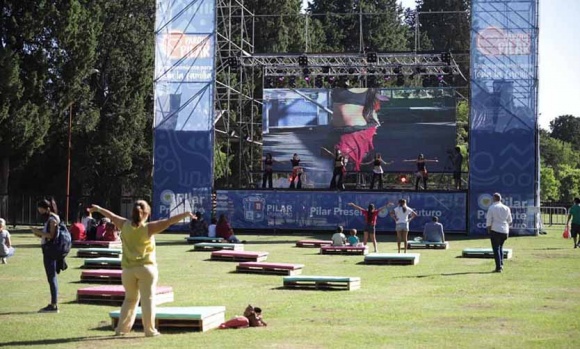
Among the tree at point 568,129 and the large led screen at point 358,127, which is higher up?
the tree at point 568,129

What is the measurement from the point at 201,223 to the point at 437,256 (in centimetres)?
1083

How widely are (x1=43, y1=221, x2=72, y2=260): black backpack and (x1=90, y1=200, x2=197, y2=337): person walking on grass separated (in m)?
2.87

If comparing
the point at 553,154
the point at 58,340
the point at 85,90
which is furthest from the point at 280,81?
the point at 553,154

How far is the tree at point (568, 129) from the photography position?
144 meters

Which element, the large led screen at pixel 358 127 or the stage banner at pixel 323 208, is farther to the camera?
the large led screen at pixel 358 127

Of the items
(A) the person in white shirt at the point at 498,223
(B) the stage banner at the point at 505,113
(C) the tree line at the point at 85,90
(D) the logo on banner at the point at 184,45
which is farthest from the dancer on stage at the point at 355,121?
(A) the person in white shirt at the point at 498,223

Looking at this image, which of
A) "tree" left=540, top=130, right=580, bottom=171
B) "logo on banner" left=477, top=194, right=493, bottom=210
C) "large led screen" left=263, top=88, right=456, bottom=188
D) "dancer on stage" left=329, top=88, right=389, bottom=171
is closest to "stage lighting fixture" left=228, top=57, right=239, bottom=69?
"large led screen" left=263, top=88, right=456, bottom=188

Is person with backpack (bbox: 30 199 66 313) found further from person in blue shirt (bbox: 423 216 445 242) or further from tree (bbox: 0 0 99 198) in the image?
tree (bbox: 0 0 99 198)

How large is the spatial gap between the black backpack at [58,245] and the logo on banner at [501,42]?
96.8 feet

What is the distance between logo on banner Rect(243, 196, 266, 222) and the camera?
4300cm

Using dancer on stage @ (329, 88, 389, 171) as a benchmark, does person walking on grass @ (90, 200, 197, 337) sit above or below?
below

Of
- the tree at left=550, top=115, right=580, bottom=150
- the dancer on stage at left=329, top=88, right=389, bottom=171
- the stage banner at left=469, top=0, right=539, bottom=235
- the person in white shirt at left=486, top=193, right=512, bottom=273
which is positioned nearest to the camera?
the person in white shirt at left=486, top=193, right=512, bottom=273

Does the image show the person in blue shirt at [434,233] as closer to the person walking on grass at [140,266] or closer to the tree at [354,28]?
the person walking on grass at [140,266]

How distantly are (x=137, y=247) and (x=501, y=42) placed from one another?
3180 centimetres
